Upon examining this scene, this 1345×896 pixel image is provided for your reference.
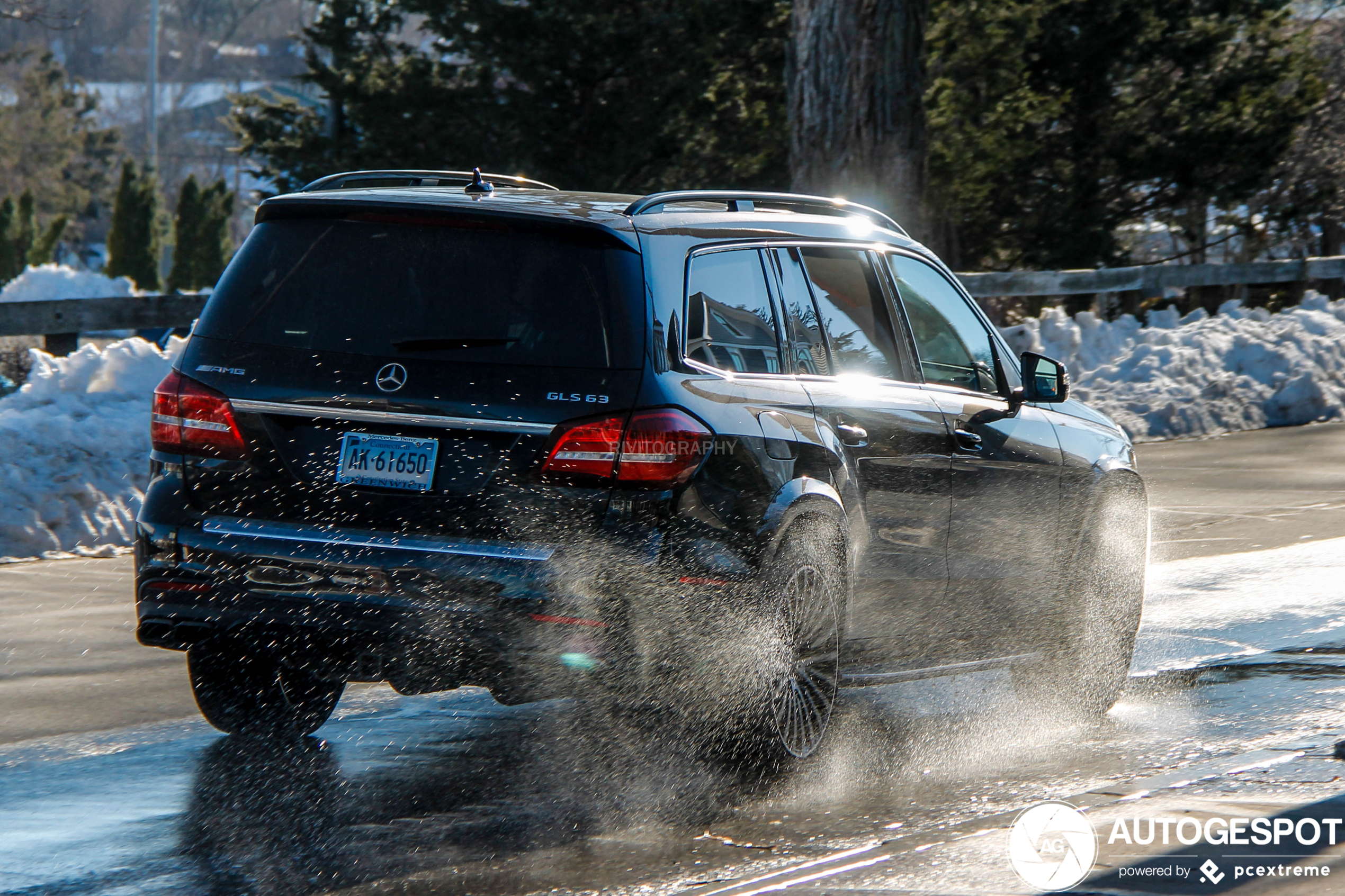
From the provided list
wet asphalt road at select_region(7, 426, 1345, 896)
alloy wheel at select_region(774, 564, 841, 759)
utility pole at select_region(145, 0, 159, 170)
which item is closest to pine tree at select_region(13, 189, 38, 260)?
utility pole at select_region(145, 0, 159, 170)

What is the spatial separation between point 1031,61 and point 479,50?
785 centimetres

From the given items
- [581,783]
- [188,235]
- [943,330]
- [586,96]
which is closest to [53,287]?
[586,96]

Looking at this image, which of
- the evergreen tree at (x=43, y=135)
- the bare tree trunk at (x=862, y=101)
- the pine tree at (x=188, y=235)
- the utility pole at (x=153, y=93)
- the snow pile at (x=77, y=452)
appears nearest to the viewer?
the snow pile at (x=77, y=452)

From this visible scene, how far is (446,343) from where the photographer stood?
5.04 m

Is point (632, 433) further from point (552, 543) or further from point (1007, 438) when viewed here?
point (1007, 438)

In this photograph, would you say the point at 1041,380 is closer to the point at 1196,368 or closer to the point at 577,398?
the point at 577,398

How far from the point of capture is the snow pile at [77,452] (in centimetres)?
949

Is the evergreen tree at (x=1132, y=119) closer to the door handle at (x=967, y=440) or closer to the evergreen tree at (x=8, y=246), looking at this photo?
the door handle at (x=967, y=440)

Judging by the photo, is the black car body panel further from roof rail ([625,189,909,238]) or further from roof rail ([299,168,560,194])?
roof rail ([299,168,560,194])

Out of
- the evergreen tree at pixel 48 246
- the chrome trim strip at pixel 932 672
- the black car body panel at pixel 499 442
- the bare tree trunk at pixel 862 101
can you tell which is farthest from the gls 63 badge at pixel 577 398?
the evergreen tree at pixel 48 246

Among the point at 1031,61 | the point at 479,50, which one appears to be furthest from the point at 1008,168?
the point at 479,50

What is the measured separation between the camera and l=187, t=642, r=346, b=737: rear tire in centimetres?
575

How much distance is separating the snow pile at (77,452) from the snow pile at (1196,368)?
→ 8.15 m

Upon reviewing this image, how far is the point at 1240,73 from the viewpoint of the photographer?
26.5m
